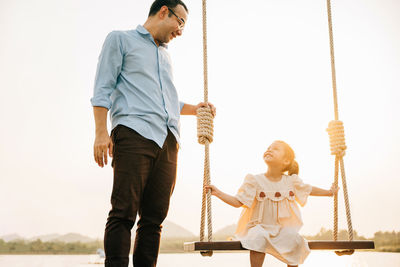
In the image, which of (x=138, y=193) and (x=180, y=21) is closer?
(x=138, y=193)

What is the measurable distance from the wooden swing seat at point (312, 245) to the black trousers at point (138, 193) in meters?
0.15

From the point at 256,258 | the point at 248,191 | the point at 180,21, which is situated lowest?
the point at 256,258

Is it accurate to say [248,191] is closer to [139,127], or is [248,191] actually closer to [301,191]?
[301,191]

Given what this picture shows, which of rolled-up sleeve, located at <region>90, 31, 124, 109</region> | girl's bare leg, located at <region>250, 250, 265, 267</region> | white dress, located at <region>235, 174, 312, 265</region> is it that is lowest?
girl's bare leg, located at <region>250, 250, 265, 267</region>

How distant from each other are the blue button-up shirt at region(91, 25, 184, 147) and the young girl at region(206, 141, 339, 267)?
1.56 feet

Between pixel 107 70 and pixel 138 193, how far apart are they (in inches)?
17.4

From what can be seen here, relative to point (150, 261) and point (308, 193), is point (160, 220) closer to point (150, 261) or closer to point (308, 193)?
point (150, 261)

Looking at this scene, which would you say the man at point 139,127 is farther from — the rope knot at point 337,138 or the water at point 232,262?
the water at point 232,262

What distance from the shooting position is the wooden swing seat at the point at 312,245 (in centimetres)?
158

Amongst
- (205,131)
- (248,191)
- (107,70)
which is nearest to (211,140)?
(205,131)

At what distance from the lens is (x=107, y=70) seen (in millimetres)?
1437

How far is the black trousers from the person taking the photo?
132 centimetres

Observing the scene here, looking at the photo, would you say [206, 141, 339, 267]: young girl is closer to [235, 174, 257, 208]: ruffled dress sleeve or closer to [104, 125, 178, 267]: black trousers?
[235, 174, 257, 208]: ruffled dress sleeve

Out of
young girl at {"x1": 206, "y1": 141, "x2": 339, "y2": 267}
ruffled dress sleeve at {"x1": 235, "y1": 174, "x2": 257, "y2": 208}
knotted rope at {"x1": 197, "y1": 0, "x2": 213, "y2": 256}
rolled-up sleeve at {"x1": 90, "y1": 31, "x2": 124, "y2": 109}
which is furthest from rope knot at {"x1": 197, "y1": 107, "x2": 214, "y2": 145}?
rolled-up sleeve at {"x1": 90, "y1": 31, "x2": 124, "y2": 109}
